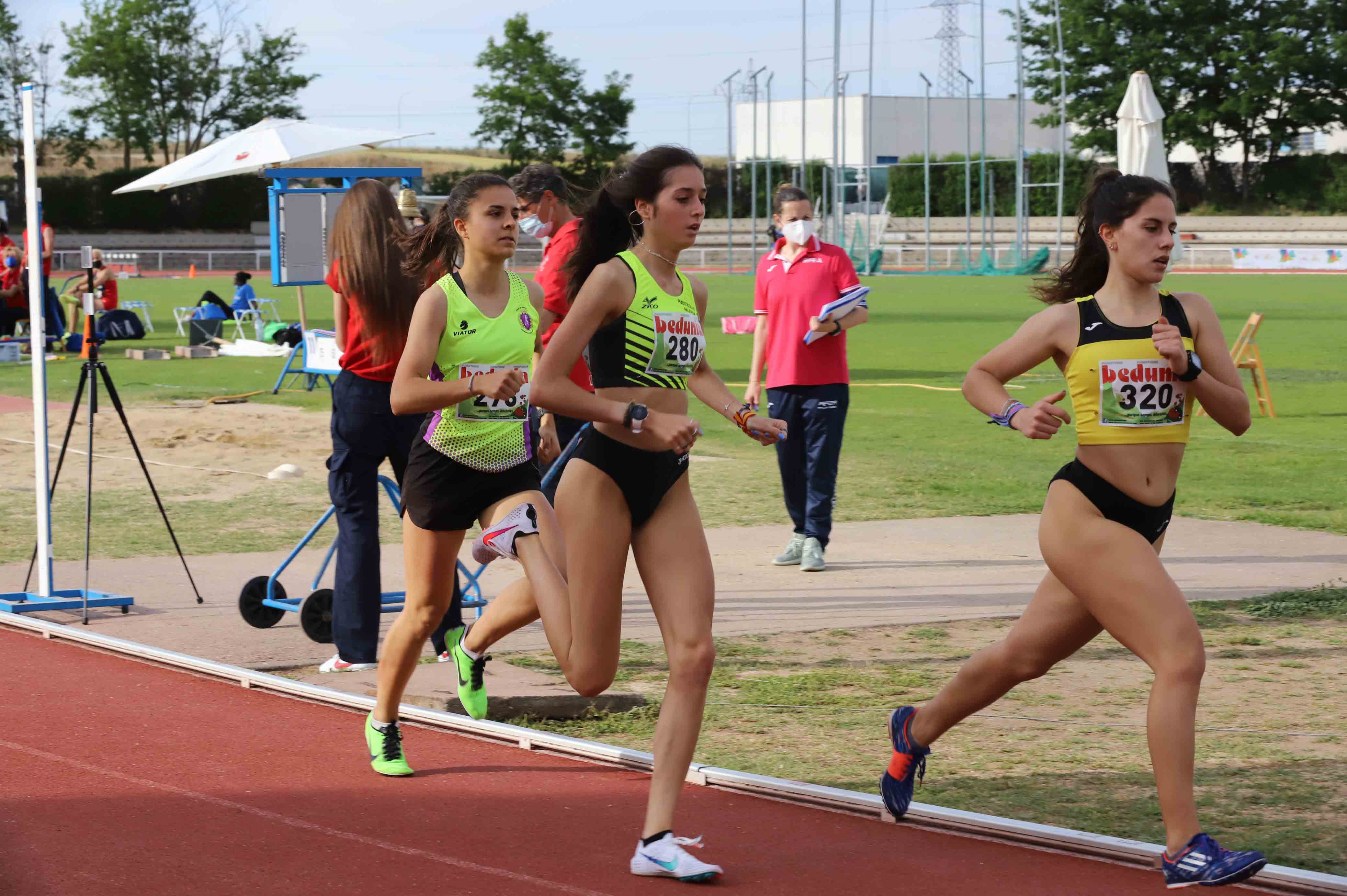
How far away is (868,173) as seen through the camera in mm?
57594

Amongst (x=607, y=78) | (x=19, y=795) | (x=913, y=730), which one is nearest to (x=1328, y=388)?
(x=913, y=730)

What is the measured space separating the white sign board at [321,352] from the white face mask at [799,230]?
7.03 metres

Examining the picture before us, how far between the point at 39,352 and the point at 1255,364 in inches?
524

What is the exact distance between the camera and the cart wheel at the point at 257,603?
7.77 m

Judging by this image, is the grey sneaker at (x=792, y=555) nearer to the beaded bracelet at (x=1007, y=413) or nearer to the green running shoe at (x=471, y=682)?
the green running shoe at (x=471, y=682)

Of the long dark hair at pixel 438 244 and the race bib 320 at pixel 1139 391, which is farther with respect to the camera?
the long dark hair at pixel 438 244

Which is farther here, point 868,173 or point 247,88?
point 247,88

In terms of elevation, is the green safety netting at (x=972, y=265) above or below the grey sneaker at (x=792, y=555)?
above

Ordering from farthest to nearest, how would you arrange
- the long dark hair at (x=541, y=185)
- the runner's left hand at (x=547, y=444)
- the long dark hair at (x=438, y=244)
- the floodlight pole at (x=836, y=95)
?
the floodlight pole at (x=836, y=95) → the long dark hair at (x=541, y=185) → the runner's left hand at (x=547, y=444) → the long dark hair at (x=438, y=244)

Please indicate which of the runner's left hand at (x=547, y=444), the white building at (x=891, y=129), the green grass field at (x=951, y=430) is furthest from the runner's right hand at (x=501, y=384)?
the white building at (x=891, y=129)

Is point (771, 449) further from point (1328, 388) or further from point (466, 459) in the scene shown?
point (466, 459)

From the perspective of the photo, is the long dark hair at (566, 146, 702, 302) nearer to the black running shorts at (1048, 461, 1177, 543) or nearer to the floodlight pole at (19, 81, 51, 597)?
the black running shorts at (1048, 461, 1177, 543)

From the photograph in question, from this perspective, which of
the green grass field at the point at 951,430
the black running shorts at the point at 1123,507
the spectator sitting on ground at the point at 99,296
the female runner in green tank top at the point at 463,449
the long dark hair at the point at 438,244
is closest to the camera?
the black running shorts at the point at 1123,507

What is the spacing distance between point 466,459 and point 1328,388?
16761 mm
